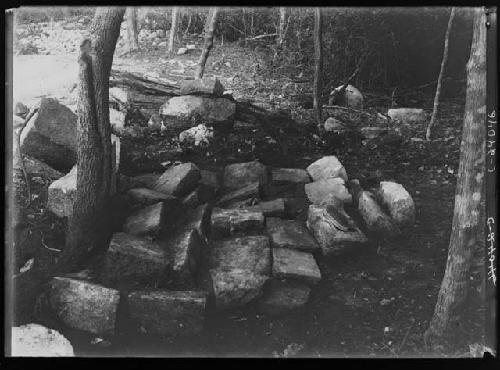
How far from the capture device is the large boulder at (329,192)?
3.57m

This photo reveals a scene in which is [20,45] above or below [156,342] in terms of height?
above

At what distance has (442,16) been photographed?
3.44 meters

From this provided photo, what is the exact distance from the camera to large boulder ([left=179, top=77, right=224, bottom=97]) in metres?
3.61

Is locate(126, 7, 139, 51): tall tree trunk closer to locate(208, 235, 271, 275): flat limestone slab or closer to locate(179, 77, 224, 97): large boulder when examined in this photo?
locate(179, 77, 224, 97): large boulder

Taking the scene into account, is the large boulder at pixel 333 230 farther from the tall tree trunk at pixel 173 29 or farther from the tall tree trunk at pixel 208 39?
the tall tree trunk at pixel 173 29

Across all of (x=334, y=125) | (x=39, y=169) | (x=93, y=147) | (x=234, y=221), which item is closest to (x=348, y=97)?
(x=334, y=125)

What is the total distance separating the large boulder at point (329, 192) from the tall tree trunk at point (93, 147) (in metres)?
1.39

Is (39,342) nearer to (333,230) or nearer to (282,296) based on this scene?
(282,296)

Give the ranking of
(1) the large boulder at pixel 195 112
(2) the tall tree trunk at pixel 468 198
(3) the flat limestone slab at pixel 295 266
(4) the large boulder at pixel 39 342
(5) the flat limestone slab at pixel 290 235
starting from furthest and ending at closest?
1. (1) the large boulder at pixel 195 112
2. (5) the flat limestone slab at pixel 290 235
3. (3) the flat limestone slab at pixel 295 266
4. (4) the large boulder at pixel 39 342
5. (2) the tall tree trunk at pixel 468 198

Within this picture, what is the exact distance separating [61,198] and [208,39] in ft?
4.78

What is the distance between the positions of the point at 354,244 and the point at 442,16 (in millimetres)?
1611

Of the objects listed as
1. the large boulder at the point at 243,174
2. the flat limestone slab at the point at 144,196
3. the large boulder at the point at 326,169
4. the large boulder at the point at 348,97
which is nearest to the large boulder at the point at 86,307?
the flat limestone slab at the point at 144,196
